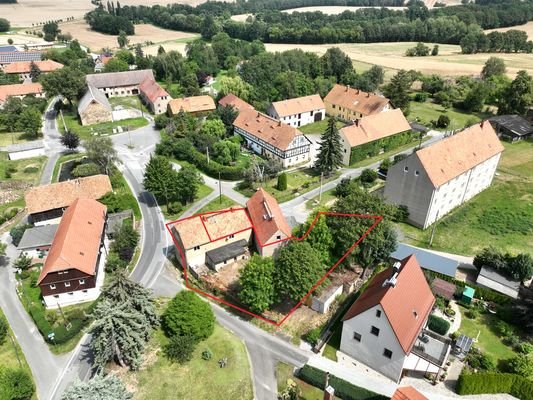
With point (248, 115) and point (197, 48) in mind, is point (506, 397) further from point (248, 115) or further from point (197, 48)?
point (197, 48)

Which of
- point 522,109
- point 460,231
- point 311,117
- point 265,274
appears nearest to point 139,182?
point 265,274

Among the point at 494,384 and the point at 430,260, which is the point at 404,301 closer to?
the point at 494,384

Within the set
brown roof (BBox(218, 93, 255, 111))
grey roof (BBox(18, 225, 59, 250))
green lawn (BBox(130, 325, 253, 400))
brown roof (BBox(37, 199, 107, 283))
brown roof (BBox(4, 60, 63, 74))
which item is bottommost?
green lawn (BBox(130, 325, 253, 400))

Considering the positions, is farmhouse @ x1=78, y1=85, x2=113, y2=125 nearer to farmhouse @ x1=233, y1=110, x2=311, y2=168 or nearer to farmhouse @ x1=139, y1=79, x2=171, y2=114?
farmhouse @ x1=139, y1=79, x2=171, y2=114

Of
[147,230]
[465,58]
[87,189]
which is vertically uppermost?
[465,58]

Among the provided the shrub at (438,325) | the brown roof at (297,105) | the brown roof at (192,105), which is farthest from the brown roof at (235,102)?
the shrub at (438,325)

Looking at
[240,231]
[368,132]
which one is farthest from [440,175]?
[240,231]

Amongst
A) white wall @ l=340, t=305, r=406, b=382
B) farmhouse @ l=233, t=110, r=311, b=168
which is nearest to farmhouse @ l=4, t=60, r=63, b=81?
farmhouse @ l=233, t=110, r=311, b=168
